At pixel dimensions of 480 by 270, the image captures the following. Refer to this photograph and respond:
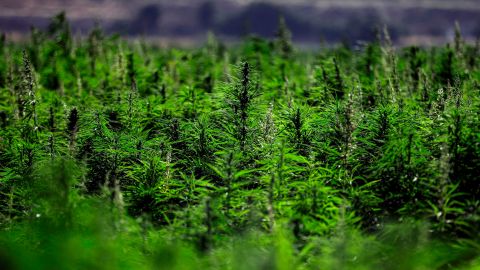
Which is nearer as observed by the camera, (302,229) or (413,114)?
(302,229)

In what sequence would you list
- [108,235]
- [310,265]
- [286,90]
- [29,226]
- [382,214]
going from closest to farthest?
[108,235] < [310,265] < [29,226] < [382,214] < [286,90]

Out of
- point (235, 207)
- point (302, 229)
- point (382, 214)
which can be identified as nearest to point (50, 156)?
point (235, 207)

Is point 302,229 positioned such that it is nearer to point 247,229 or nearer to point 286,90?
point 247,229

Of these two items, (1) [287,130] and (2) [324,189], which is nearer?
(2) [324,189]

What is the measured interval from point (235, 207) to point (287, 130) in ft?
6.72

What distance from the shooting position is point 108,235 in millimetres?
4340

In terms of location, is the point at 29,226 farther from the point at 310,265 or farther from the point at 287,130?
the point at 287,130

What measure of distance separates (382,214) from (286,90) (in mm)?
5308

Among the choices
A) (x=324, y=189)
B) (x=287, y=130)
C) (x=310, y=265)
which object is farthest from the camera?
(x=287, y=130)

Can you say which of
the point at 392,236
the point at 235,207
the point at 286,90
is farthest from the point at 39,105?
the point at 392,236

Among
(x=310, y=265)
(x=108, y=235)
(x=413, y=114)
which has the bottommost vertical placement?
(x=310, y=265)

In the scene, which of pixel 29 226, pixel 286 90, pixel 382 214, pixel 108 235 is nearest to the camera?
pixel 108 235

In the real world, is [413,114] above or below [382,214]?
above

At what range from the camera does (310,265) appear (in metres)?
4.62
